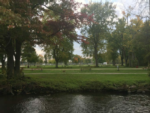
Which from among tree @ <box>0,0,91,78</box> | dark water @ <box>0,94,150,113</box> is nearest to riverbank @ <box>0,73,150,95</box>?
tree @ <box>0,0,91,78</box>

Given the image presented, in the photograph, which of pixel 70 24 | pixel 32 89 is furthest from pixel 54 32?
pixel 32 89

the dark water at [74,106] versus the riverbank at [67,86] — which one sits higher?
the riverbank at [67,86]

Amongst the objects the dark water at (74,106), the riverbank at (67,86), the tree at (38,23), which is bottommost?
the dark water at (74,106)

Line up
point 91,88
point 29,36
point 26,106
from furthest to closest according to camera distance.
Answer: point 91,88, point 29,36, point 26,106

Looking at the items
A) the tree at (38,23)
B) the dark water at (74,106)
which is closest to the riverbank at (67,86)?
the tree at (38,23)

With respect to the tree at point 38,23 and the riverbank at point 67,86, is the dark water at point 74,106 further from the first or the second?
the tree at point 38,23

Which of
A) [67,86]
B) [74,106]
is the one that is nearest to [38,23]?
[67,86]

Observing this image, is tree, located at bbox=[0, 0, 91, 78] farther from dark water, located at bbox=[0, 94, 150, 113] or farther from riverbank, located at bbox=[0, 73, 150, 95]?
dark water, located at bbox=[0, 94, 150, 113]

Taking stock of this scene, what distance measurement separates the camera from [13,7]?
8133 millimetres

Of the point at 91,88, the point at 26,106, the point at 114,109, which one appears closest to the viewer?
the point at 114,109

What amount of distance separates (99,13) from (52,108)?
34262mm

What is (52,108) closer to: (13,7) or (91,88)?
(91,88)

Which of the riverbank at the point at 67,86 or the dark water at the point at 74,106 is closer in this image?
the dark water at the point at 74,106

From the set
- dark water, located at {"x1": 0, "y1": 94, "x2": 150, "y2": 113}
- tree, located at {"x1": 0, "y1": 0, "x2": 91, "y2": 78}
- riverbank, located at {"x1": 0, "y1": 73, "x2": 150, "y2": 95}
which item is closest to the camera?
dark water, located at {"x1": 0, "y1": 94, "x2": 150, "y2": 113}
